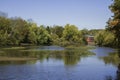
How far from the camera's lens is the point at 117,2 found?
135 feet

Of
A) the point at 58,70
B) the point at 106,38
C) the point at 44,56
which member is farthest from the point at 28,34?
the point at 58,70

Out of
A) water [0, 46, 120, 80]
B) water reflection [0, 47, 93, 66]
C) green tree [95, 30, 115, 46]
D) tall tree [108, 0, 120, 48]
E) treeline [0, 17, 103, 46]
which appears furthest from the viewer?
treeline [0, 17, 103, 46]

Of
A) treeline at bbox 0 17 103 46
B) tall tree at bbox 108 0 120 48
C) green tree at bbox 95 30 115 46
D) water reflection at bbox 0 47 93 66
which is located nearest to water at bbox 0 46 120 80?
water reflection at bbox 0 47 93 66

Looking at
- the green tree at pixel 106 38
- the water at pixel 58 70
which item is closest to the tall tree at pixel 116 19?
the water at pixel 58 70

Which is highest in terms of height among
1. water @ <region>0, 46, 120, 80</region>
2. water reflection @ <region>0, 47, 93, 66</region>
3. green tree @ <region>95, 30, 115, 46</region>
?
green tree @ <region>95, 30, 115, 46</region>

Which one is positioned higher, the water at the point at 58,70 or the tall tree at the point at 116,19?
the tall tree at the point at 116,19

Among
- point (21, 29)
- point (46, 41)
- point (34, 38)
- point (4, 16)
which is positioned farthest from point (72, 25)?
point (4, 16)

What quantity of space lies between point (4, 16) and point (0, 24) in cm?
602

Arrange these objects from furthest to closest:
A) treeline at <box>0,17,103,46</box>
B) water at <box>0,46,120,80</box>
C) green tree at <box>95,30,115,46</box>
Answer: treeline at <box>0,17,103,46</box>, green tree at <box>95,30,115,46</box>, water at <box>0,46,120,80</box>

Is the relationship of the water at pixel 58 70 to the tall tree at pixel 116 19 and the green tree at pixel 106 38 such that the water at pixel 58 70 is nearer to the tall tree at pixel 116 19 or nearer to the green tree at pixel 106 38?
the tall tree at pixel 116 19

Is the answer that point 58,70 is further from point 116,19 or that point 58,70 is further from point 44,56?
point 44,56

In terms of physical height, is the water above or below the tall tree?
below

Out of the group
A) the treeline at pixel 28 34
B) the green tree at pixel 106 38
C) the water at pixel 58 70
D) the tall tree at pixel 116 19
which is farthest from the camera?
the treeline at pixel 28 34

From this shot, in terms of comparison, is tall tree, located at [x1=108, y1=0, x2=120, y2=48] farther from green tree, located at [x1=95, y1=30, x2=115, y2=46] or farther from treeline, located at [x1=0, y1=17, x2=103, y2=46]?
treeline, located at [x1=0, y1=17, x2=103, y2=46]
